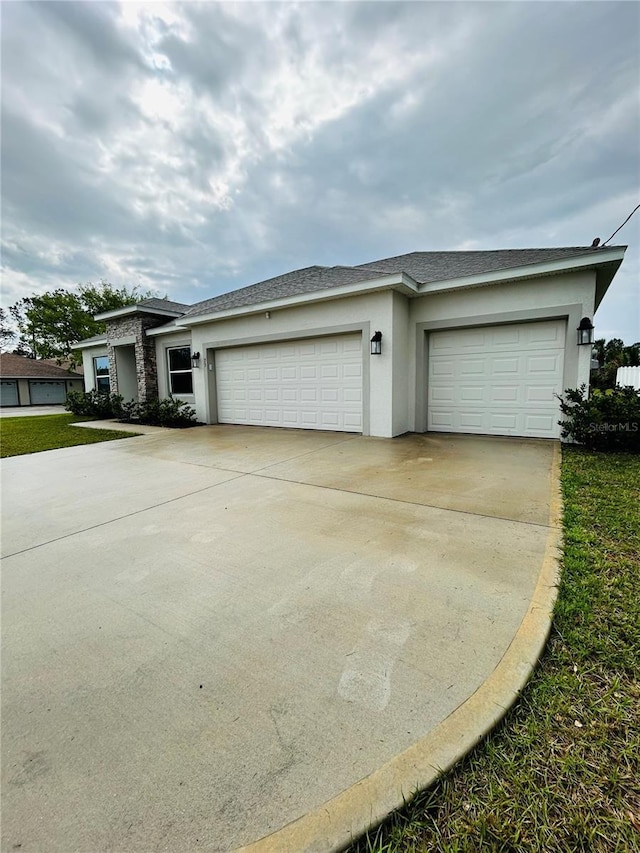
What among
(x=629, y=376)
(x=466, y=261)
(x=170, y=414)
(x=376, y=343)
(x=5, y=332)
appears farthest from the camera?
(x=5, y=332)

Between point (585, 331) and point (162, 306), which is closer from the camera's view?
point (585, 331)

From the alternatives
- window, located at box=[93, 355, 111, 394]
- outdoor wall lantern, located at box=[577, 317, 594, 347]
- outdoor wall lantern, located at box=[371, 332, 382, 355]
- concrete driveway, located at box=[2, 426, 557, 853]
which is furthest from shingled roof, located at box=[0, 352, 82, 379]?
outdoor wall lantern, located at box=[577, 317, 594, 347]

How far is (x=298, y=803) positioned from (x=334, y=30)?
35.7 ft

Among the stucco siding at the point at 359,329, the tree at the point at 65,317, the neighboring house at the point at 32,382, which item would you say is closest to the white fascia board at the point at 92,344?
the stucco siding at the point at 359,329

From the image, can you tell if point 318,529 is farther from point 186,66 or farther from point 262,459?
point 186,66

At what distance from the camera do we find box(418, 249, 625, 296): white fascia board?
603 centimetres

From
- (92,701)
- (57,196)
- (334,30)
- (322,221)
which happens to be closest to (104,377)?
(57,196)

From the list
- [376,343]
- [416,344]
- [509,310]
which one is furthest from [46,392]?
[509,310]

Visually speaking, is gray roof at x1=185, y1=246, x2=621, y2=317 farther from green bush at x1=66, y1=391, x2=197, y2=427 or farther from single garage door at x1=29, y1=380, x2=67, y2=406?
single garage door at x1=29, y1=380, x2=67, y2=406

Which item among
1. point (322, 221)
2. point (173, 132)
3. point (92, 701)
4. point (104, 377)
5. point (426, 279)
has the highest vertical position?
point (173, 132)

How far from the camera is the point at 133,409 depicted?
13195mm

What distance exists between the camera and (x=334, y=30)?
7.19 meters

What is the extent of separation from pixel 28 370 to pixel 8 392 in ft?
6.88

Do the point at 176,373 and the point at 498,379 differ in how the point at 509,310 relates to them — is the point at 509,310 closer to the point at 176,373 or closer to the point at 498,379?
the point at 498,379
